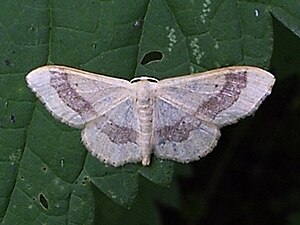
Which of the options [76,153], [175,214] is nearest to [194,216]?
[175,214]

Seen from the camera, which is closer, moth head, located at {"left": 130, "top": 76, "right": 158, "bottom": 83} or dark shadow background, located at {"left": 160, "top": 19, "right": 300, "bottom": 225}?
moth head, located at {"left": 130, "top": 76, "right": 158, "bottom": 83}

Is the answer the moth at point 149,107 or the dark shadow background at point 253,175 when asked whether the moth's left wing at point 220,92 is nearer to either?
the moth at point 149,107

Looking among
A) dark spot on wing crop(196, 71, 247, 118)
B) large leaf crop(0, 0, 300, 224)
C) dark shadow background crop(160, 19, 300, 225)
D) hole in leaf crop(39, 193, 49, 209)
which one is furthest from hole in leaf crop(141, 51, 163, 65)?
dark shadow background crop(160, 19, 300, 225)

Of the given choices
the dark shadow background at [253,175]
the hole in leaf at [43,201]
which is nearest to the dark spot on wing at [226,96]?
the hole in leaf at [43,201]

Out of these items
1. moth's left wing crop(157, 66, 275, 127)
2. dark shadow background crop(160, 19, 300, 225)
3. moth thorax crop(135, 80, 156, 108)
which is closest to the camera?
moth's left wing crop(157, 66, 275, 127)

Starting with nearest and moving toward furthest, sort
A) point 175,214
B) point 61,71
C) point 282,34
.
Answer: point 61,71 → point 282,34 → point 175,214

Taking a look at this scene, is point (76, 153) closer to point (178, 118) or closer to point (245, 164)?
point (178, 118)

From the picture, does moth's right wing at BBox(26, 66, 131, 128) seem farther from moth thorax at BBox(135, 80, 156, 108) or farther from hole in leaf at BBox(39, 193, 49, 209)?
hole in leaf at BBox(39, 193, 49, 209)
